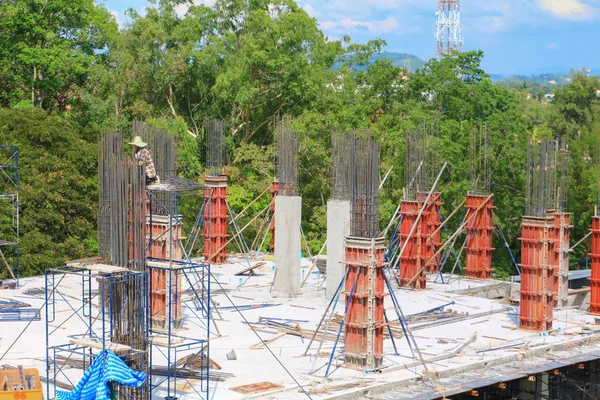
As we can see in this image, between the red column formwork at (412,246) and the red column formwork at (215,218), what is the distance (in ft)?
23.5

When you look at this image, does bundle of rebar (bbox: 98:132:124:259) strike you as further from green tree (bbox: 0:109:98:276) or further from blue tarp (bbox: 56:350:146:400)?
green tree (bbox: 0:109:98:276)

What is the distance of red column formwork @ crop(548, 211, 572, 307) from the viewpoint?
3152cm

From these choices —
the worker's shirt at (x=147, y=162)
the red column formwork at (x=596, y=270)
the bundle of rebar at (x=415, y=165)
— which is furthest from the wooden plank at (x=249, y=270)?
the worker's shirt at (x=147, y=162)

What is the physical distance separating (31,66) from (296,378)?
34.0 metres

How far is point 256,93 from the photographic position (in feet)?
175

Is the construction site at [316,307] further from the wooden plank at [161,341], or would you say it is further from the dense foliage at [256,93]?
the dense foliage at [256,93]

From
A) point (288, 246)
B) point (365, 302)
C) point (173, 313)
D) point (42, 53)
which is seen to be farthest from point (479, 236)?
point (42, 53)

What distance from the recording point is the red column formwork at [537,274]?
29.3 meters

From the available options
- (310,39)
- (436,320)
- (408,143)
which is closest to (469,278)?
(408,143)

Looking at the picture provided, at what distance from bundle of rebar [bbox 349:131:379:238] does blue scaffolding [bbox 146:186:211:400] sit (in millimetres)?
3597

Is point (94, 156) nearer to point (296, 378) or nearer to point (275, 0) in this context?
point (275, 0)

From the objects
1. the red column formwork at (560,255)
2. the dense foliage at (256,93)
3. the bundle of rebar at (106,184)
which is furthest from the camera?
the dense foliage at (256,93)

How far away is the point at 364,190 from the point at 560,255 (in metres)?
9.97

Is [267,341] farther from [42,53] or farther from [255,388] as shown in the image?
[42,53]
